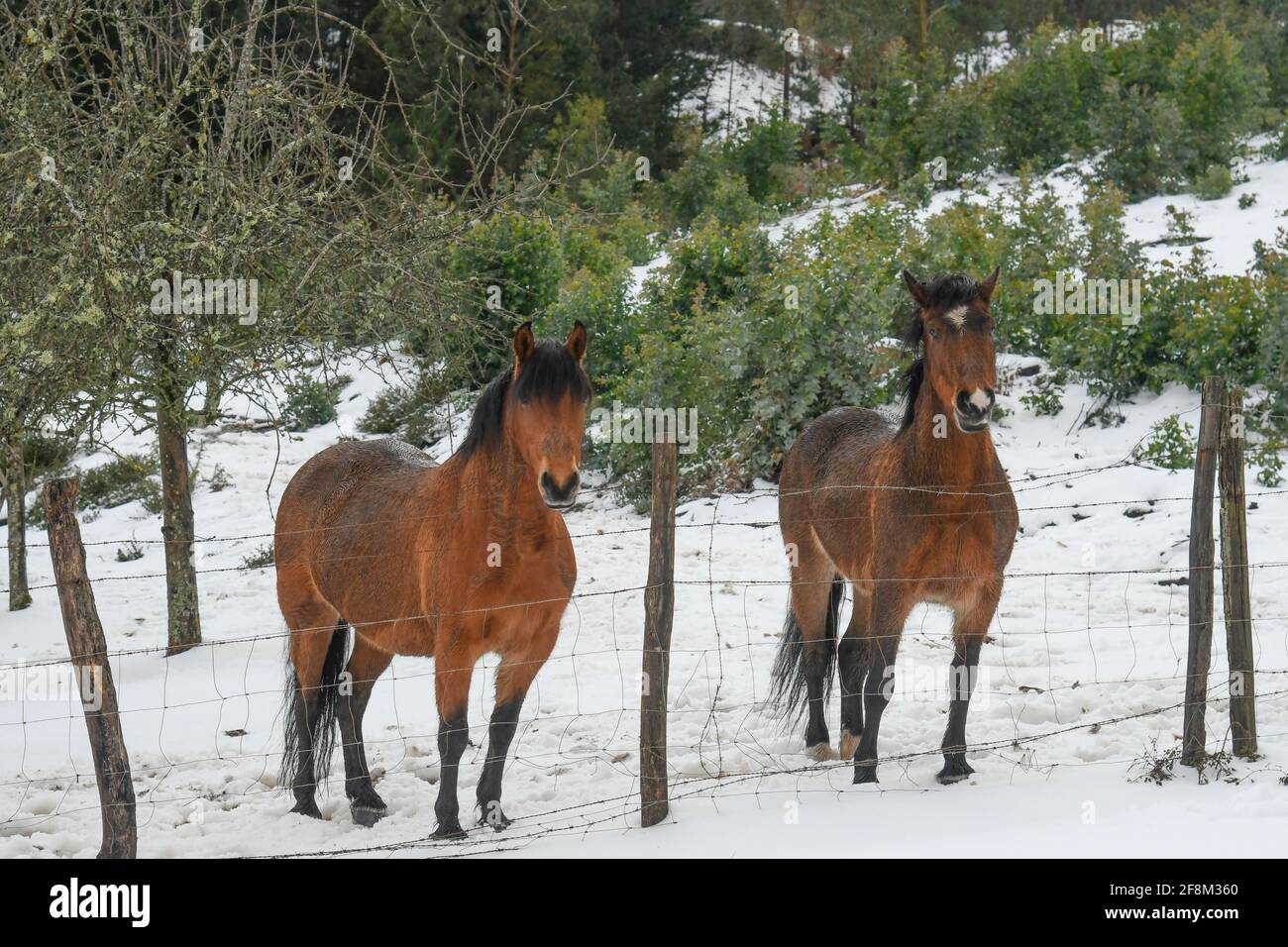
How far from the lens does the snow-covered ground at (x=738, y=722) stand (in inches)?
179

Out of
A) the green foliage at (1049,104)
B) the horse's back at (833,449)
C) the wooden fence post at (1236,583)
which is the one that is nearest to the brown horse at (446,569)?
the horse's back at (833,449)

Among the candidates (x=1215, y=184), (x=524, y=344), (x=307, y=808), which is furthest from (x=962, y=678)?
(x=1215, y=184)

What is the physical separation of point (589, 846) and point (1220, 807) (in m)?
2.31

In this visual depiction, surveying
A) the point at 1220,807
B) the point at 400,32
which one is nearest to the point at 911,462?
the point at 1220,807

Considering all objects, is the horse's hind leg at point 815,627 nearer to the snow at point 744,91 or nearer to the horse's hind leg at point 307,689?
the horse's hind leg at point 307,689

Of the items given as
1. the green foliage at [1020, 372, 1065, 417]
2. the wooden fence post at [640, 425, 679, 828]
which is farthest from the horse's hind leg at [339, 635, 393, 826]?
the green foliage at [1020, 372, 1065, 417]

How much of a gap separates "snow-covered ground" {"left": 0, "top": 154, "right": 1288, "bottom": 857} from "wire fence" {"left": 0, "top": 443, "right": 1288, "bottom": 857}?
0.02 meters

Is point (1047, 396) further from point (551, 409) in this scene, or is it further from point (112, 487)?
point (112, 487)

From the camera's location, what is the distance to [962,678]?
201 inches

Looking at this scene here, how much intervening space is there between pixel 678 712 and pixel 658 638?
1788 millimetres

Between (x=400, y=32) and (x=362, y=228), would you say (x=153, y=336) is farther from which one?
(x=400, y=32)

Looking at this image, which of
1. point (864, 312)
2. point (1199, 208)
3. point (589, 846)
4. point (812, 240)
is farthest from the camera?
point (1199, 208)
